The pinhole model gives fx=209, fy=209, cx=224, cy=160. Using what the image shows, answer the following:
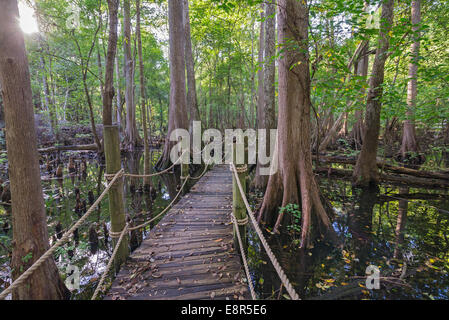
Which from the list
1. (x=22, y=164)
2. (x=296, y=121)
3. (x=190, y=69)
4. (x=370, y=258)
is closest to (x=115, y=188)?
(x=22, y=164)

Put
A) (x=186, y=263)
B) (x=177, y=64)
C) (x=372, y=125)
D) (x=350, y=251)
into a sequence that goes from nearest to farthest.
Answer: (x=186, y=263)
(x=350, y=251)
(x=372, y=125)
(x=177, y=64)

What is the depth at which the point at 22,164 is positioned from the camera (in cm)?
215

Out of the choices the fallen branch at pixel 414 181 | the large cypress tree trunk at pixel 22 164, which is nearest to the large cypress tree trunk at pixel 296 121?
the large cypress tree trunk at pixel 22 164

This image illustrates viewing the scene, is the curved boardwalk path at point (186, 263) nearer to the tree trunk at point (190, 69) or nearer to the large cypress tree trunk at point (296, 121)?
the large cypress tree trunk at point (296, 121)

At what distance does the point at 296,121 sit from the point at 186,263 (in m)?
3.15

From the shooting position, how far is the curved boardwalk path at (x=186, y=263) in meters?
2.29

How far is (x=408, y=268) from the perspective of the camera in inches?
131

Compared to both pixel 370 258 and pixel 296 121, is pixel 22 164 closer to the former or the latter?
Result: pixel 296 121

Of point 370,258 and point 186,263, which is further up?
point 186,263
